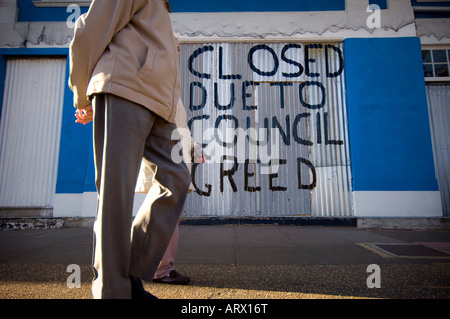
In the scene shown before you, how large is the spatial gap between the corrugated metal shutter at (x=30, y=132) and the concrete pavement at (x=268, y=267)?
190 cm

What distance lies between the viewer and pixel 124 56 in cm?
126

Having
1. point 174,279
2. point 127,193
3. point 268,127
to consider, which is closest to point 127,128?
point 127,193

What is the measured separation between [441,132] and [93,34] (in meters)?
6.46

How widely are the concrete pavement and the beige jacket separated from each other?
1.18 metres

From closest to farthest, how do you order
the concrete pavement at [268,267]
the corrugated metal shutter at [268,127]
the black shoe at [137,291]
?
the black shoe at [137,291] < the concrete pavement at [268,267] < the corrugated metal shutter at [268,127]

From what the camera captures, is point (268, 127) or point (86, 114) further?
point (268, 127)

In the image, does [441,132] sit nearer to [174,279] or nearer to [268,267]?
[268,267]

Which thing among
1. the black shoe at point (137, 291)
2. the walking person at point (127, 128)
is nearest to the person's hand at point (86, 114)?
the walking person at point (127, 128)

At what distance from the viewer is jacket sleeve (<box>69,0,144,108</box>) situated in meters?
1.21

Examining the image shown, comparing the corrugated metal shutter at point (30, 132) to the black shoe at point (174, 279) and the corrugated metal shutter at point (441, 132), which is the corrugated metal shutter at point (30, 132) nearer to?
the black shoe at point (174, 279)

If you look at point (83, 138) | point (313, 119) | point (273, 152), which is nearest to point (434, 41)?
point (313, 119)

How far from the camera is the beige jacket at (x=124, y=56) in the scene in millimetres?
1221

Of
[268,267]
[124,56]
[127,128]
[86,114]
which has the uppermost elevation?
[124,56]

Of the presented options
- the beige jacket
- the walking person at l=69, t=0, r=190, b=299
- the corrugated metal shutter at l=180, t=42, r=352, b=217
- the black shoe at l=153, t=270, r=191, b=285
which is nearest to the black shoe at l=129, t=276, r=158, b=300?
the walking person at l=69, t=0, r=190, b=299
